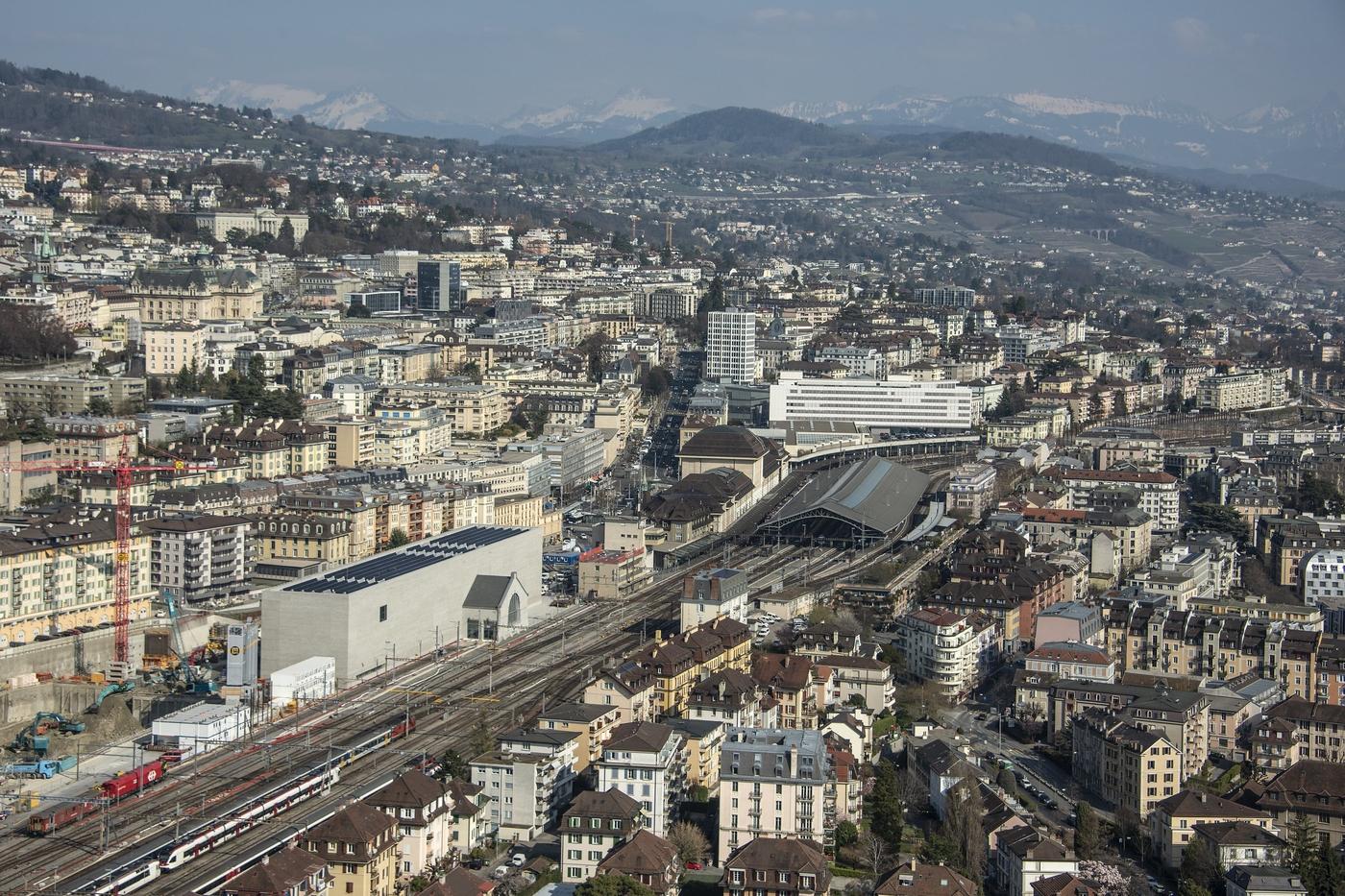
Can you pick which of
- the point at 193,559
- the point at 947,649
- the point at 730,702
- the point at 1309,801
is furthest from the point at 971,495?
the point at 1309,801

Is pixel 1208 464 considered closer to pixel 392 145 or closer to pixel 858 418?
pixel 858 418

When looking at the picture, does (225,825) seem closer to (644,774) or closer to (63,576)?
(644,774)

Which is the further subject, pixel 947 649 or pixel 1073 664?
pixel 947 649

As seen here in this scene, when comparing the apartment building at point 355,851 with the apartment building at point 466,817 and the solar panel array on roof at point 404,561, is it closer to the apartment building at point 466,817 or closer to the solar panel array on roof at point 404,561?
the apartment building at point 466,817

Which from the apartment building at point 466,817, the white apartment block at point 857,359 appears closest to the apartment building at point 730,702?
the apartment building at point 466,817

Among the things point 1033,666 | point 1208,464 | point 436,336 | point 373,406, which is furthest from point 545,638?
point 436,336
